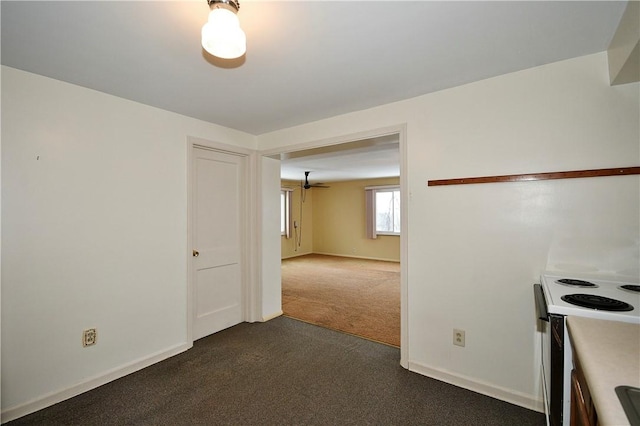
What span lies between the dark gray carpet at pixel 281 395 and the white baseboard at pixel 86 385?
0.05m

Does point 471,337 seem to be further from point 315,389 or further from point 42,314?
point 42,314

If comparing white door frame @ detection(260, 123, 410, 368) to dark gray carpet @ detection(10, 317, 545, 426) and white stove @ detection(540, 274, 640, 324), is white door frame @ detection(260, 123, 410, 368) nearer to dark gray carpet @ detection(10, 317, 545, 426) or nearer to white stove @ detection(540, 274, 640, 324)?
dark gray carpet @ detection(10, 317, 545, 426)

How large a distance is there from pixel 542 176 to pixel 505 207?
0.28 meters

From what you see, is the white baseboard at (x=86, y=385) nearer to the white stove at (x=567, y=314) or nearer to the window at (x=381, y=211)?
the white stove at (x=567, y=314)

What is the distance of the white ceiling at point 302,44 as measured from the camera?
133 centimetres

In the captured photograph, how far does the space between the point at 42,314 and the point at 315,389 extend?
194 cm

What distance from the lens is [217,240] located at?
3.21 m

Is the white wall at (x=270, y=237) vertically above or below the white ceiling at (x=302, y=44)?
below

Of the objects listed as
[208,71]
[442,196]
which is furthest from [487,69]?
[208,71]


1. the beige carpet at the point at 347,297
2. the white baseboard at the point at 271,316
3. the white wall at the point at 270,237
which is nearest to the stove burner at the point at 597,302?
the beige carpet at the point at 347,297

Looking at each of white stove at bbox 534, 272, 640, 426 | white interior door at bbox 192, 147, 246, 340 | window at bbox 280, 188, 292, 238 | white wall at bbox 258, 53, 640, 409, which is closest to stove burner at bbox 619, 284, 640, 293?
white stove at bbox 534, 272, 640, 426

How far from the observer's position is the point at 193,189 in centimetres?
288

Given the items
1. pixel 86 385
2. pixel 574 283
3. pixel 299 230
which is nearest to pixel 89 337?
pixel 86 385

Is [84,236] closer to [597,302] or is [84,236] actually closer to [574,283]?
[597,302]
